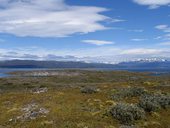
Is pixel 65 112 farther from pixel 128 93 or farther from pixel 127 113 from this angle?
pixel 128 93

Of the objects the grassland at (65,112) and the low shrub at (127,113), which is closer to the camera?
the grassland at (65,112)

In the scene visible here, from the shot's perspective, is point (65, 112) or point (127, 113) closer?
point (127, 113)

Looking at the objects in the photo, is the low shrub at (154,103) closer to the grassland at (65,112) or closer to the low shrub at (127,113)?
the grassland at (65,112)

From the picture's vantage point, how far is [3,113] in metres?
25.4

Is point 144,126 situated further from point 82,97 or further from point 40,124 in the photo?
point 82,97

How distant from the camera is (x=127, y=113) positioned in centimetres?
2175

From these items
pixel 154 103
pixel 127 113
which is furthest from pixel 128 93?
pixel 127 113

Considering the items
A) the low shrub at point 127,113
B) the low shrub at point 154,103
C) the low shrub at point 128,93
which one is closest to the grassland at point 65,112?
the low shrub at point 127,113

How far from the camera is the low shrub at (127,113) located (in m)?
21.7

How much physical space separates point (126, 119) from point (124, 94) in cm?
809

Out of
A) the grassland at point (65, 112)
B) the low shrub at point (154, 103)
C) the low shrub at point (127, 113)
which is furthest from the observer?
the low shrub at point (154, 103)

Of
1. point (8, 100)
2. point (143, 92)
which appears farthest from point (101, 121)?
point (8, 100)

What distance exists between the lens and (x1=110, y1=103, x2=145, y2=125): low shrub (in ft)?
71.2

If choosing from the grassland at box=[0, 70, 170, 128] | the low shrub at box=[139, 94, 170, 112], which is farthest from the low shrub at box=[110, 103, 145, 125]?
the low shrub at box=[139, 94, 170, 112]
